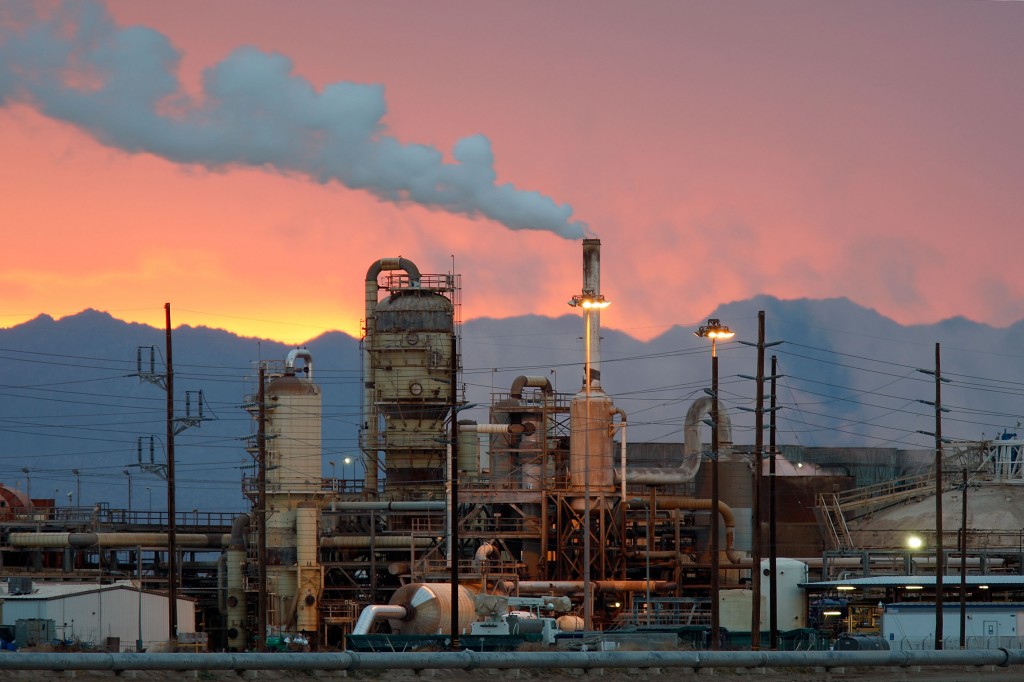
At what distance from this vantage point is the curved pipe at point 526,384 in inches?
3145

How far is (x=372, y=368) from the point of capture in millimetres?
83938

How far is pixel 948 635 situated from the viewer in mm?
60188

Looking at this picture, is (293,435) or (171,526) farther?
(293,435)

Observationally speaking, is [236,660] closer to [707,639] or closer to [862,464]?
[707,639]

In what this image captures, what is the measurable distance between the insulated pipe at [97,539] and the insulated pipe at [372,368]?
367 inches

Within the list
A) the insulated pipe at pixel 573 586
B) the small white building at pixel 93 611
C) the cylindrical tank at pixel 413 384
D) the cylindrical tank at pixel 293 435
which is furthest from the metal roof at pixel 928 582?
the small white building at pixel 93 611

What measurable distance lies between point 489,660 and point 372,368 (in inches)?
1935

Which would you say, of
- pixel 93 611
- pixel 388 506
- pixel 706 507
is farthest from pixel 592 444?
pixel 93 611

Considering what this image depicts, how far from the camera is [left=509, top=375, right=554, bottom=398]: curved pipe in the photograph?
7988 centimetres

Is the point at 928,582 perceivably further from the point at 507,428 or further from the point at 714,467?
the point at 507,428

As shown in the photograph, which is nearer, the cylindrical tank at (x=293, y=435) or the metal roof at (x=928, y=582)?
the metal roof at (x=928, y=582)

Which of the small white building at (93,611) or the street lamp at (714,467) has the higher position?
the street lamp at (714,467)

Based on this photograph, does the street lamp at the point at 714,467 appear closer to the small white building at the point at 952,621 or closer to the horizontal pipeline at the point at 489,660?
the small white building at the point at 952,621

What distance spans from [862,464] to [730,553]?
150 ft
